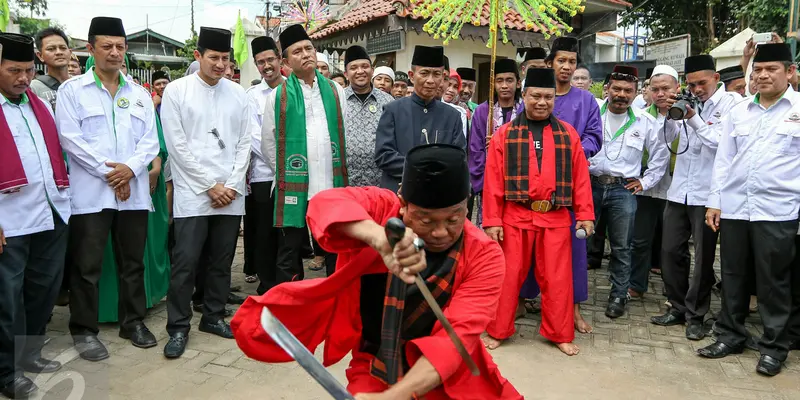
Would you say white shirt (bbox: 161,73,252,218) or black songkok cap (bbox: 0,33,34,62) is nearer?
black songkok cap (bbox: 0,33,34,62)

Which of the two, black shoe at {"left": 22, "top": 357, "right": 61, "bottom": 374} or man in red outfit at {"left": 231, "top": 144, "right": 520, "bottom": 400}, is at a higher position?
man in red outfit at {"left": 231, "top": 144, "right": 520, "bottom": 400}

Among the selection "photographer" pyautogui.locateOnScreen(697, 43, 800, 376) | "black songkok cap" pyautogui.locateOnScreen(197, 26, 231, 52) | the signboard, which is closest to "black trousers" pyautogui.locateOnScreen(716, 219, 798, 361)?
"photographer" pyautogui.locateOnScreen(697, 43, 800, 376)

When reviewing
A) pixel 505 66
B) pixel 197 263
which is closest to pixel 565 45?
pixel 505 66

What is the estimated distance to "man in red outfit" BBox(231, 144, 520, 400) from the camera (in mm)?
2018

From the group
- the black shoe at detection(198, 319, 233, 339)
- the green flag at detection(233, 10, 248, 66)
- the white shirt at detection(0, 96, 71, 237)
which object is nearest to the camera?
the white shirt at detection(0, 96, 71, 237)

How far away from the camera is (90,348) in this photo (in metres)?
4.25

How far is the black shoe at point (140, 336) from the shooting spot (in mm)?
4430

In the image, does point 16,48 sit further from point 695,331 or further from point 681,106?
point 695,331

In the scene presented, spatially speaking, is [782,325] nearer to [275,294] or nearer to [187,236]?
[275,294]

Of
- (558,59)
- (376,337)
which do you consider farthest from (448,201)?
(558,59)

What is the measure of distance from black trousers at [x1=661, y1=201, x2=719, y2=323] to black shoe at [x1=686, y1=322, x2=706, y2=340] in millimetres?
39

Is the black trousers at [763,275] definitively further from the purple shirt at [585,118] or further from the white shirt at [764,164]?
the purple shirt at [585,118]

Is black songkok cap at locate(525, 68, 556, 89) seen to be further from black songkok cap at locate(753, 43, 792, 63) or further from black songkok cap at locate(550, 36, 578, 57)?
black songkok cap at locate(753, 43, 792, 63)

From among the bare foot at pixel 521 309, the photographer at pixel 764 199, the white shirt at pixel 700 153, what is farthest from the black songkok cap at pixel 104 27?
the photographer at pixel 764 199
